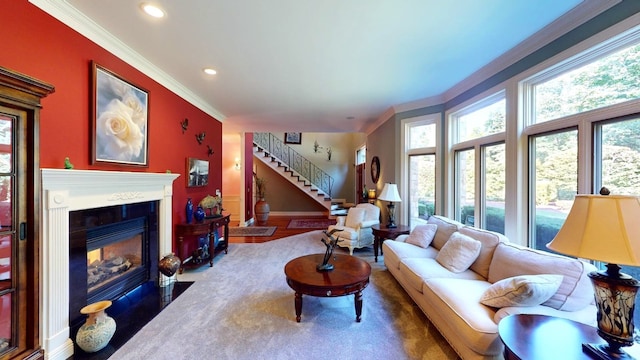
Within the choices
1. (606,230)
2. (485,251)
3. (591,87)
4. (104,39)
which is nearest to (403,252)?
(485,251)

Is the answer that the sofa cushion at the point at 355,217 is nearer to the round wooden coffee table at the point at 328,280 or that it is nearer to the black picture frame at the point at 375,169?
the black picture frame at the point at 375,169

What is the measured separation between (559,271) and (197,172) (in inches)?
189

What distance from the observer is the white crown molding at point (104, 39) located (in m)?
2.03

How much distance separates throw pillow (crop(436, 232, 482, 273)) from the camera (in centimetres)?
273

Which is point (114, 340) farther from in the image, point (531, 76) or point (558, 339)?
point (531, 76)

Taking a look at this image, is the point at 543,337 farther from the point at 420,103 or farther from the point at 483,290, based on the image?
the point at 420,103

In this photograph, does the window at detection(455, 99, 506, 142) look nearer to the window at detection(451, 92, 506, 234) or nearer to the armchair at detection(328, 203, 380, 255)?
the window at detection(451, 92, 506, 234)

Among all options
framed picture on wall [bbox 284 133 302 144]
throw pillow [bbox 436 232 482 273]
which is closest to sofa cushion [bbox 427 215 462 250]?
throw pillow [bbox 436 232 482 273]

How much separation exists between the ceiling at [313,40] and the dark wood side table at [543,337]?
2.36 metres

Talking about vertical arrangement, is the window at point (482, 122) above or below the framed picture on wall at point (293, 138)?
below

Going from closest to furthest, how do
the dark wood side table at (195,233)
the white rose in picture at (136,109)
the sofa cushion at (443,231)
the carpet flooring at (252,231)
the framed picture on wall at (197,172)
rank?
1. the white rose in picture at (136,109)
2. the sofa cushion at (443,231)
3. the dark wood side table at (195,233)
4. the framed picture on wall at (197,172)
5. the carpet flooring at (252,231)

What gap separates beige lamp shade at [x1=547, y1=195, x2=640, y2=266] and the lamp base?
0.55m

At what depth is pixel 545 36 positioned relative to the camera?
2455mm

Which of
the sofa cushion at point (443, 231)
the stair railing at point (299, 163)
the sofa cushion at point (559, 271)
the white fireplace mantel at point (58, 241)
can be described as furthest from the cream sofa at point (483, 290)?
the stair railing at point (299, 163)
